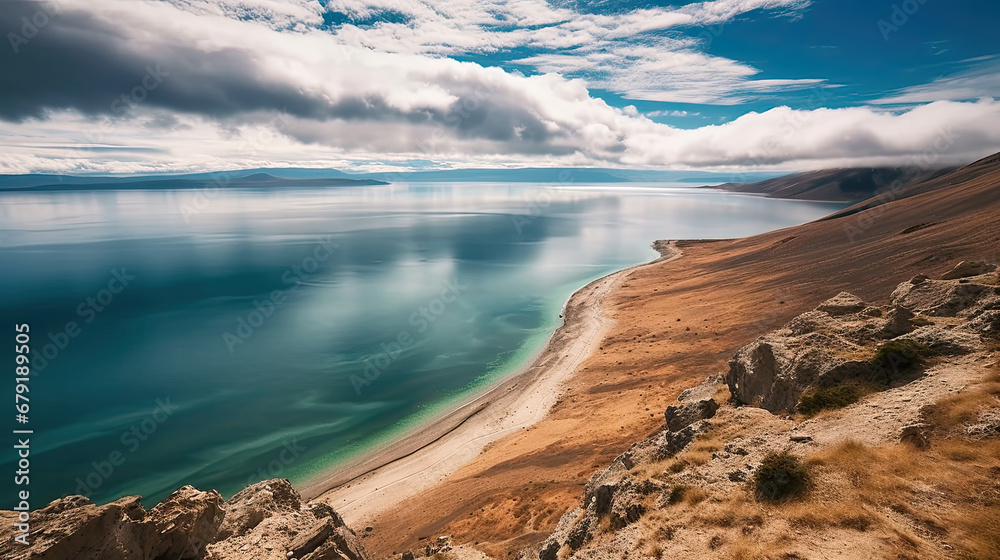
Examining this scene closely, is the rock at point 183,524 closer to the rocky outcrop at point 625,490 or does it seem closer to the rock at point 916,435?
the rocky outcrop at point 625,490

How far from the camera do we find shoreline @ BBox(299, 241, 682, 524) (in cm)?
2006

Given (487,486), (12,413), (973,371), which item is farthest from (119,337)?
(973,371)

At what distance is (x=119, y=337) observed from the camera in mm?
42812

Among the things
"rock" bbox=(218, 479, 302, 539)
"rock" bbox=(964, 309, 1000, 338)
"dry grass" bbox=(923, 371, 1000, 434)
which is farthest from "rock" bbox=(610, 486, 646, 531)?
"rock" bbox=(964, 309, 1000, 338)

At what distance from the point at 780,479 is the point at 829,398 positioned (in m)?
3.68

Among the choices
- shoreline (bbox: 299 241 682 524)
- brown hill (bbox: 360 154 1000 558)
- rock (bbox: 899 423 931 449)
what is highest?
rock (bbox: 899 423 931 449)

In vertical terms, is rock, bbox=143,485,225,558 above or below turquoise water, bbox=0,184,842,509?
above

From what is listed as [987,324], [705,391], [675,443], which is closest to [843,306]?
[987,324]

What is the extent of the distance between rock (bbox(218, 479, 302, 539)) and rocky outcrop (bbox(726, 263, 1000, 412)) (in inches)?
518

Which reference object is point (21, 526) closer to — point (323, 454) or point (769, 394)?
point (769, 394)

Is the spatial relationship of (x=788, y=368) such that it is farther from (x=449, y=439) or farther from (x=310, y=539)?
(x=449, y=439)

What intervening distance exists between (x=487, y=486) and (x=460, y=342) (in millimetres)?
24613

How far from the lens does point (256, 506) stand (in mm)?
10727

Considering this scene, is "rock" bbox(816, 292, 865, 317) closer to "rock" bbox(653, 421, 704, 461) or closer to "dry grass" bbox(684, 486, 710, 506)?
"rock" bbox(653, 421, 704, 461)
